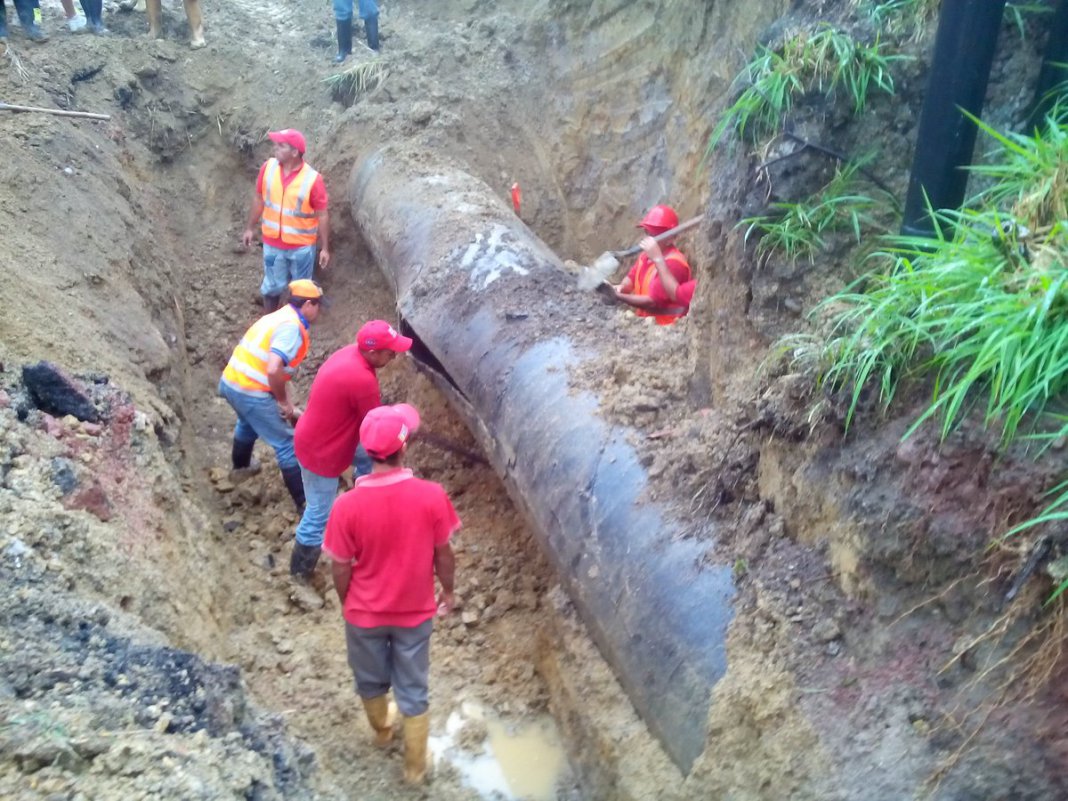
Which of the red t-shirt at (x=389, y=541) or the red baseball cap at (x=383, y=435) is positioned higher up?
the red baseball cap at (x=383, y=435)

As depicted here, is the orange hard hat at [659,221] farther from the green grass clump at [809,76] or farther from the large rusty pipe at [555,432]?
the green grass clump at [809,76]

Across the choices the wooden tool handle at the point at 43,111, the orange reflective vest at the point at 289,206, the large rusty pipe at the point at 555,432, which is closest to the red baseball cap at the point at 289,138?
the orange reflective vest at the point at 289,206

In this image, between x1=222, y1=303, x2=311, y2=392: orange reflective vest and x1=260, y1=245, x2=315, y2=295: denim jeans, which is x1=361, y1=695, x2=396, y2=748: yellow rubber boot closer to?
x1=222, y1=303, x2=311, y2=392: orange reflective vest

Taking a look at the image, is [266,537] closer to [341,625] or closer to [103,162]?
[341,625]

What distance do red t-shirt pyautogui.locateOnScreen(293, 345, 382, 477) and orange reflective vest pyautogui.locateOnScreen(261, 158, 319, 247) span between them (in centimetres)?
232

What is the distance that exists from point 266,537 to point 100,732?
2855 millimetres

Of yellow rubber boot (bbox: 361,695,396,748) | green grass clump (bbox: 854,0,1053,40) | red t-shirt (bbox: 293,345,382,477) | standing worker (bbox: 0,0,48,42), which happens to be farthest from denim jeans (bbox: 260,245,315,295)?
green grass clump (bbox: 854,0,1053,40)

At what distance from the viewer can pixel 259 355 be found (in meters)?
4.78

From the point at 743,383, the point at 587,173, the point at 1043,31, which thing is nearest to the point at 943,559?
the point at 743,383

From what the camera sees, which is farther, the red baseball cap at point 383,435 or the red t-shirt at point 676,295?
the red t-shirt at point 676,295

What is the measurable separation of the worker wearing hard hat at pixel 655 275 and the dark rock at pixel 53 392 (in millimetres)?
2788

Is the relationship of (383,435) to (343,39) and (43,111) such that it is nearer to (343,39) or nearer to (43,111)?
(43,111)

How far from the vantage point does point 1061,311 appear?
2.03 meters

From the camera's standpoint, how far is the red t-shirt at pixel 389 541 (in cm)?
319
